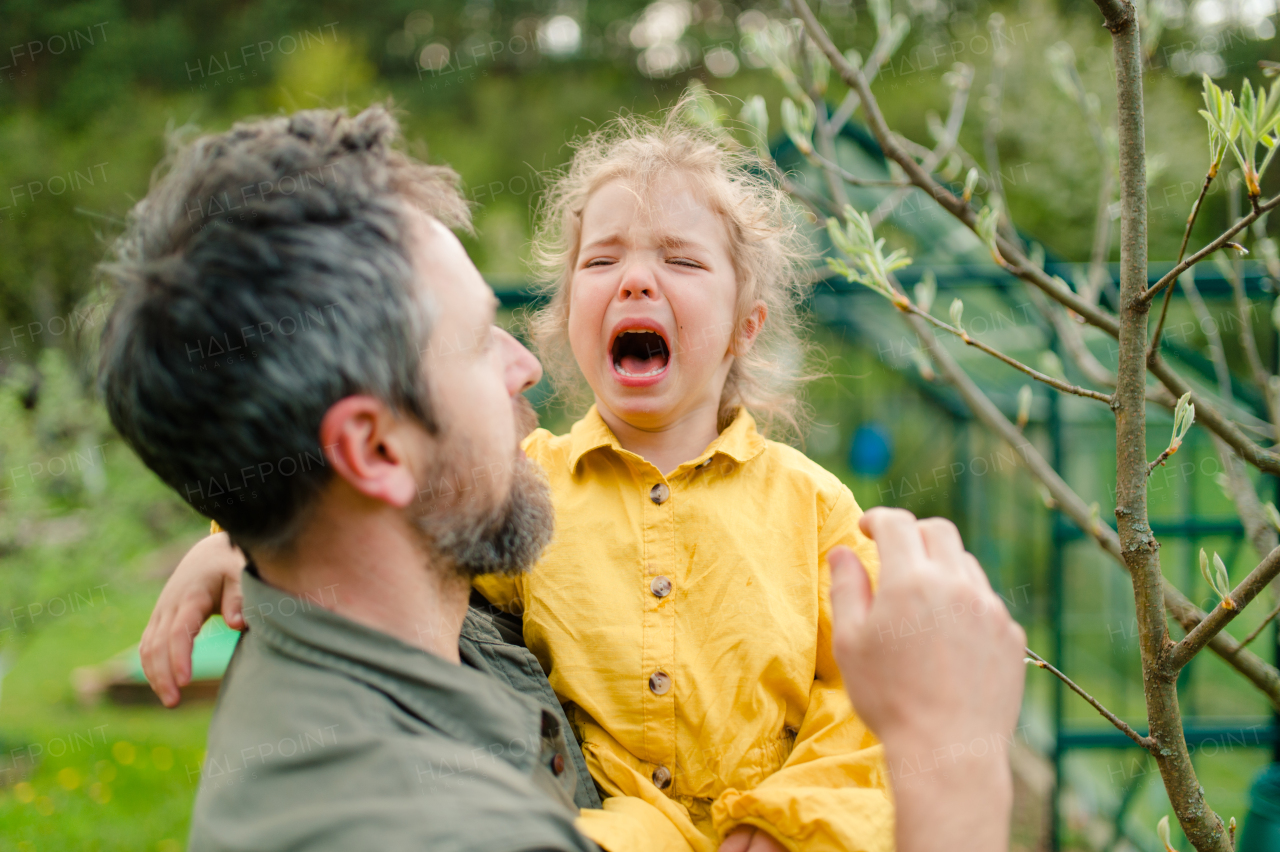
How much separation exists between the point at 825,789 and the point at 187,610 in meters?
0.99

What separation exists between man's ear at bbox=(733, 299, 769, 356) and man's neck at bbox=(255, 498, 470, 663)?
896mm

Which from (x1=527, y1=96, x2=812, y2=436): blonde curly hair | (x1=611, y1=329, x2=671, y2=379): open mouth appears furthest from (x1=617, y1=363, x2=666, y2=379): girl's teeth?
(x1=527, y1=96, x2=812, y2=436): blonde curly hair

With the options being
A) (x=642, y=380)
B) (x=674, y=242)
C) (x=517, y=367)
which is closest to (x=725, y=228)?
(x=674, y=242)

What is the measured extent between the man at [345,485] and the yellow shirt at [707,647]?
26 centimetres

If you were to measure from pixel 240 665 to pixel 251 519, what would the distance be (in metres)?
0.19

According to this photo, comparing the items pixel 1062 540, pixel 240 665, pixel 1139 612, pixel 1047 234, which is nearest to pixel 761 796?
pixel 1139 612

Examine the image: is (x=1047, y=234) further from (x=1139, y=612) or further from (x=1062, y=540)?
(x=1139, y=612)

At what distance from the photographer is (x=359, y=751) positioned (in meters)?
0.94

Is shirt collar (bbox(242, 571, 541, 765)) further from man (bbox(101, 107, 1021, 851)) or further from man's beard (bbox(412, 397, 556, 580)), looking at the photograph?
man's beard (bbox(412, 397, 556, 580))

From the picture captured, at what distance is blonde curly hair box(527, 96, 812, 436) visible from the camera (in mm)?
1758

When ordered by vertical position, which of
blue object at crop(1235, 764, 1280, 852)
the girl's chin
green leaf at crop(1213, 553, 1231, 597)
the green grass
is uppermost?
the girl's chin

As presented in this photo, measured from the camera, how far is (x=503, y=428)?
1.21 m

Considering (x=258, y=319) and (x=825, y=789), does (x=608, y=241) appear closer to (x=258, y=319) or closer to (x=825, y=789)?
(x=258, y=319)

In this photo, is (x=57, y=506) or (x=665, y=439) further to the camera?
(x=57, y=506)
